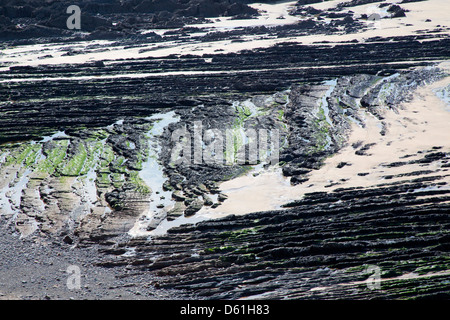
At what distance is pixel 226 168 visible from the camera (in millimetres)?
23078

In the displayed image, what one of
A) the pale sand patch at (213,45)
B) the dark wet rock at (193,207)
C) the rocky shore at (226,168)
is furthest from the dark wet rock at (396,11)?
the dark wet rock at (193,207)

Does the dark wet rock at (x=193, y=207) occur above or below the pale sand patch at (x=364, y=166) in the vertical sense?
below

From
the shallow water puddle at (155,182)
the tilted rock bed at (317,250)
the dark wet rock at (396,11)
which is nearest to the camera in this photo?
the tilted rock bed at (317,250)

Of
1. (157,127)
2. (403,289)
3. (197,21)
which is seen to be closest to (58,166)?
(157,127)

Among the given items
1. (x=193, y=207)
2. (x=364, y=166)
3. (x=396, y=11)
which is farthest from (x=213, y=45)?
(x=193, y=207)

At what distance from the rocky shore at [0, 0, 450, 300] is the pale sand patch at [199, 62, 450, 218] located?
0.35 feet

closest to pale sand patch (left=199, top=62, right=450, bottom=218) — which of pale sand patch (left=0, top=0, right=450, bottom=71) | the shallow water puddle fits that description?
the shallow water puddle

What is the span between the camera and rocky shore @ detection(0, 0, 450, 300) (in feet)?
50.4

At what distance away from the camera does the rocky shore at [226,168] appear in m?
15.4

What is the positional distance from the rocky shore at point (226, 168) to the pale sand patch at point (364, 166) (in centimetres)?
11

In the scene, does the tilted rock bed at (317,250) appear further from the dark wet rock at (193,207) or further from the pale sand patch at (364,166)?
the dark wet rock at (193,207)

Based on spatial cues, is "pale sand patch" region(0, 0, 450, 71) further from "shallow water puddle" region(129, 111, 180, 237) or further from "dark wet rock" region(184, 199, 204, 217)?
"dark wet rock" region(184, 199, 204, 217)
